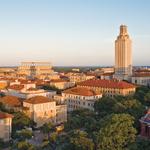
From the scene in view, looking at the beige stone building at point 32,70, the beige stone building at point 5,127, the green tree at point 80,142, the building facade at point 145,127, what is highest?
the beige stone building at point 32,70

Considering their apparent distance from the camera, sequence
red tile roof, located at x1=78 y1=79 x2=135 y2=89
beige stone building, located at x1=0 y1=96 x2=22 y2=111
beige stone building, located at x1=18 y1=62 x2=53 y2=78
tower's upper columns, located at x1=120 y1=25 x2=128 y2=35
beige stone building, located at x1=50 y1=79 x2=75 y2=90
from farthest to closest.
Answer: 1. beige stone building, located at x1=18 y1=62 x2=53 y2=78
2. tower's upper columns, located at x1=120 y1=25 x2=128 y2=35
3. beige stone building, located at x1=50 y1=79 x2=75 y2=90
4. red tile roof, located at x1=78 y1=79 x2=135 y2=89
5. beige stone building, located at x1=0 y1=96 x2=22 y2=111

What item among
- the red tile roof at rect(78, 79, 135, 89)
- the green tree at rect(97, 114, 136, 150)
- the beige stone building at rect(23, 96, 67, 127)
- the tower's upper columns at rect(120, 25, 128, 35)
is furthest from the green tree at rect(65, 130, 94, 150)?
the tower's upper columns at rect(120, 25, 128, 35)

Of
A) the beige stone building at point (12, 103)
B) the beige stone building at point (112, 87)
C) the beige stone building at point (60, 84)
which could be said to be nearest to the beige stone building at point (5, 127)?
the beige stone building at point (12, 103)

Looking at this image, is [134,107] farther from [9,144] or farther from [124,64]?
[124,64]

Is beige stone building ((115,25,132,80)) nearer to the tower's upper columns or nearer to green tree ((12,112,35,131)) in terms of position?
the tower's upper columns

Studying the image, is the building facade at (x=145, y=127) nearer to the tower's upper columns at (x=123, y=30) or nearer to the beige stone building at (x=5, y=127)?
the beige stone building at (x=5, y=127)

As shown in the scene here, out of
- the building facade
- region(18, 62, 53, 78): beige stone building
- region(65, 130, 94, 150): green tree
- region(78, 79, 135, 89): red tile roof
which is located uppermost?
region(18, 62, 53, 78): beige stone building
